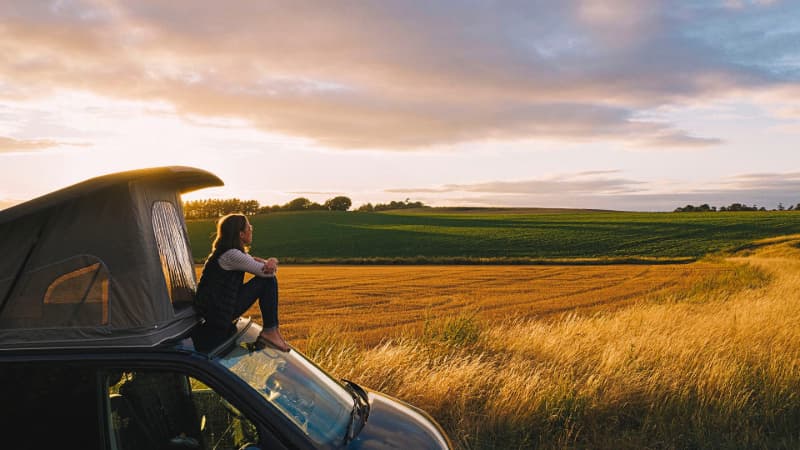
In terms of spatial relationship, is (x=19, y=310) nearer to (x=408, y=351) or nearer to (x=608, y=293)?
(x=408, y=351)

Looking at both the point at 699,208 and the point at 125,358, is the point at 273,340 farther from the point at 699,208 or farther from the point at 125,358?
the point at 699,208

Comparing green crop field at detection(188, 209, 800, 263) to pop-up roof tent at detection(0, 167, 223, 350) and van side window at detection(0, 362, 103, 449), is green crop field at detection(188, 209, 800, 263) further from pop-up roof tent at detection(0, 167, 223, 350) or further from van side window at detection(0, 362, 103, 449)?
van side window at detection(0, 362, 103, 449)

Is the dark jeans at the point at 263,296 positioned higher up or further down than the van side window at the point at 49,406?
higher up

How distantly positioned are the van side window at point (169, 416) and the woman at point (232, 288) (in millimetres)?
369

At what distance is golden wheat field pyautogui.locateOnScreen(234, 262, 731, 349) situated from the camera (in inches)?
720

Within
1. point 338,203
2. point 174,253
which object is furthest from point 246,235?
point 338,203

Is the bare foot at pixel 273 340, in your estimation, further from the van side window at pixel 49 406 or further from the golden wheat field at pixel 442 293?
the golden wheat field at pixel 442 293

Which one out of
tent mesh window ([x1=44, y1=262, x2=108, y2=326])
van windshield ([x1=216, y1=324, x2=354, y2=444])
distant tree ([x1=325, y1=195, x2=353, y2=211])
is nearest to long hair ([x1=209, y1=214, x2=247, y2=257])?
van windshield ([x1=216, y1=324, x2=354, y2=444])

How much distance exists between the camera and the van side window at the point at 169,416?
3266 mm

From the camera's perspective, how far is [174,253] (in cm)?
396

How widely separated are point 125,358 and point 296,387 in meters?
0.93

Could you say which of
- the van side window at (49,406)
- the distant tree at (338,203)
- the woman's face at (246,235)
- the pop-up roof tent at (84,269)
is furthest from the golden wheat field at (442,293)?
the distant tree at (338,203)

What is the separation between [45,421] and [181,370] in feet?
2.15

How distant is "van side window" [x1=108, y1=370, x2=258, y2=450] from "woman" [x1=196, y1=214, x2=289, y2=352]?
0.37 m
